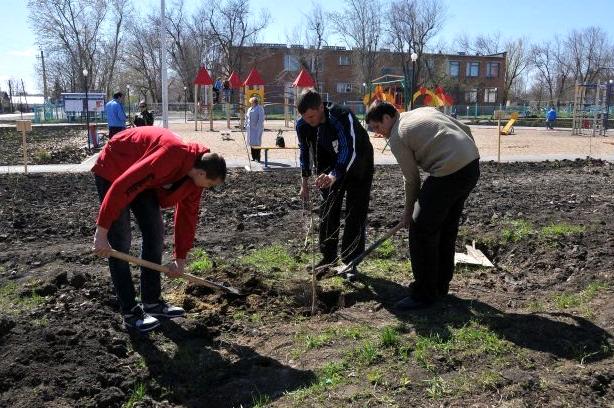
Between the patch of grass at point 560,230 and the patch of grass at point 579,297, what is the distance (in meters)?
1.60

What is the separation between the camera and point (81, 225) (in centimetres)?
767

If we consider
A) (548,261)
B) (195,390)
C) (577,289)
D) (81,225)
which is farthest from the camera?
(81,225)

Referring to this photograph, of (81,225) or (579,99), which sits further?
(579,99)

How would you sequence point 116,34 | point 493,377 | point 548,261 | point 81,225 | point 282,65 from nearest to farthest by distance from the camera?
point 493,377
point 548,261
point 81,225
point 116,34
point 282,65

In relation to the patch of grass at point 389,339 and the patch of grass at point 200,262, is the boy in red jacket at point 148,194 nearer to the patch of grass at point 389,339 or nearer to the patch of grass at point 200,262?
the patch of grass at point 200,262

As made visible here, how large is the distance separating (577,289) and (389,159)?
11.8 meters

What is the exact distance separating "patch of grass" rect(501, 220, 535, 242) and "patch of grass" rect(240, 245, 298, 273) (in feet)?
8.15

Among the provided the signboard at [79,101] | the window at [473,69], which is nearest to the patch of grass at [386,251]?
the signboard at [79,101]

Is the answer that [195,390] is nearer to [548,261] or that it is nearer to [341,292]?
[341,292]

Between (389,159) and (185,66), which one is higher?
(185,66)

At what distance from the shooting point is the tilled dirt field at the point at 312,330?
3.30 meters

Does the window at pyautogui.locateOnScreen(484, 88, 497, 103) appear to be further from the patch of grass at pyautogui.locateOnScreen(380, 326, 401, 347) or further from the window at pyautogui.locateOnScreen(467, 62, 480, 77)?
the patch of grass at pyautogui.locateOnScreen(380, 326, 401, 347)

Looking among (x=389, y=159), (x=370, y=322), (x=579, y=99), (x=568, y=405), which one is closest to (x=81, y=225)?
(x=370, y=322)

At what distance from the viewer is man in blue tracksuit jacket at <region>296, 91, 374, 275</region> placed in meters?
4.97
